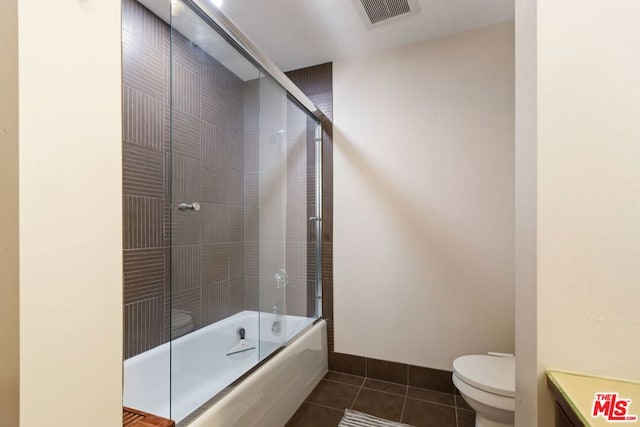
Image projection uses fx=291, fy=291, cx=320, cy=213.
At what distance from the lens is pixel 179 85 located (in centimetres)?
183

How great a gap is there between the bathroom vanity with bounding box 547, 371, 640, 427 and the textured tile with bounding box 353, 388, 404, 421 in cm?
122

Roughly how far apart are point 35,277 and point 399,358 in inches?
83.5

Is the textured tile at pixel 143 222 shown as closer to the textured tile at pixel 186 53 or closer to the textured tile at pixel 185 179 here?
the textured tile at pixel 185 179

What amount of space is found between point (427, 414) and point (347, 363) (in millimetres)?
650

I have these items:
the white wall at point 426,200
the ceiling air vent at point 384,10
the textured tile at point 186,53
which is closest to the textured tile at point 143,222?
the textured tile at point 186,53

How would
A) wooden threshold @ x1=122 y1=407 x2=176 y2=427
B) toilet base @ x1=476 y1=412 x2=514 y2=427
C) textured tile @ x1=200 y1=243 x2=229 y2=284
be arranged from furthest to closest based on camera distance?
textured tile @ x1=200 y1=243 x2=229 y2=284
toilet base @ x1=476 y1=412 x2=514 y2=427
wooden threshold @ x1=122 y1=407 x2=176 y2=427

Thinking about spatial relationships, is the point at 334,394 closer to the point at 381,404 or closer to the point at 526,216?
the point at 381,404

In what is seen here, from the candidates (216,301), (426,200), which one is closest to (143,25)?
(216,301)

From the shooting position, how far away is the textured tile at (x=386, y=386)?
2000mm

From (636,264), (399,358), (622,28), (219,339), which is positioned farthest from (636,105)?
(219,339)

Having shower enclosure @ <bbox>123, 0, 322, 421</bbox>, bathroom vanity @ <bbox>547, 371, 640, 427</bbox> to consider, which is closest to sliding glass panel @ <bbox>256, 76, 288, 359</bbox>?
shower enclosure @ <bbox>123, 0, 322, 421</bbox>

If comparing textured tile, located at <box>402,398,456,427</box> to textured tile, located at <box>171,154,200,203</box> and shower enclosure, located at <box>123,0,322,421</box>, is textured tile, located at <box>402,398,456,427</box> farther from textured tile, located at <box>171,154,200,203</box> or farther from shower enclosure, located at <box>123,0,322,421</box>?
textured tile, located at <box>171,154,200,203</box>

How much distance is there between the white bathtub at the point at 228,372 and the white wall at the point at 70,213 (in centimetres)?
65

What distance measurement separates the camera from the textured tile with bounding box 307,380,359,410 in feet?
6.08
